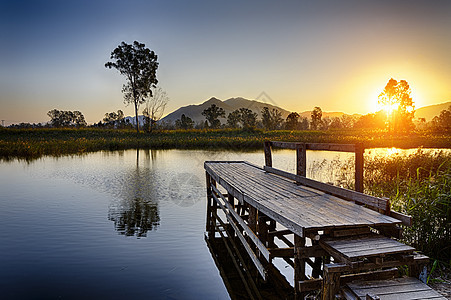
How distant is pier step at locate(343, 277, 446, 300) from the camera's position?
2779mm

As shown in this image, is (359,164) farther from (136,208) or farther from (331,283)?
(136,208)

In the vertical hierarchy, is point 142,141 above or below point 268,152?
below

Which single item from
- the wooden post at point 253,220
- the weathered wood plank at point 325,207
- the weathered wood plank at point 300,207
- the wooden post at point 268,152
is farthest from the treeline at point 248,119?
the wooden post at point 253,220

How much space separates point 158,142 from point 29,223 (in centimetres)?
2386

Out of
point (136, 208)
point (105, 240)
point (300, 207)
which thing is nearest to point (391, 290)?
point (300, 207)

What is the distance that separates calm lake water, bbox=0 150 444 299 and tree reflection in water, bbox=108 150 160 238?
3cm

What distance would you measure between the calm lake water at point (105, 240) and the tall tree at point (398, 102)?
48.3 meters

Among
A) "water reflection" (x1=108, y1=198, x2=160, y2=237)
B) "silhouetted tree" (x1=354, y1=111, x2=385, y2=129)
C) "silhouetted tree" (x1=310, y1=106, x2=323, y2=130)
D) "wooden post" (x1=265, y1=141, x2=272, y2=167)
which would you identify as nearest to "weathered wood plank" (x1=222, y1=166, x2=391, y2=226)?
"wooden post" (x1=265, y1=141, x2=272, y2=167)

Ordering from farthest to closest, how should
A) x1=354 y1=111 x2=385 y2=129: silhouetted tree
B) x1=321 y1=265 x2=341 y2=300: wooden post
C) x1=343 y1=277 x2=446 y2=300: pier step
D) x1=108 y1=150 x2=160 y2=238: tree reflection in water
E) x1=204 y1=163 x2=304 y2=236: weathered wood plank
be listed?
x1=354 y1=111 x2=385 y2=129: silhouetted tree, x1=108 y1=150 x2=160 y2=238: tree reflection in water, x1=204 y1=163 x2=304 y2=236: weathered wood plank, x1=321 y1=265 x2=341 y2=300: wooden post, x1=343 y1=277 x2=446 y2=300: pier step

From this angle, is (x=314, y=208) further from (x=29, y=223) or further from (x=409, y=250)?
(x=29, y=223)

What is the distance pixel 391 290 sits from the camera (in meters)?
2.89

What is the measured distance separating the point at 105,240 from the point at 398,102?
192 feet

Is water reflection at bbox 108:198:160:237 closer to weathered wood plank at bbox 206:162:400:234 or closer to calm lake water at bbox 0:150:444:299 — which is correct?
calm lake water at bbox 0:150:444:299

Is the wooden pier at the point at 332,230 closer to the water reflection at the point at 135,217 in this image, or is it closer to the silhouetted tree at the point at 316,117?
the water reflection at the point at 135,217
